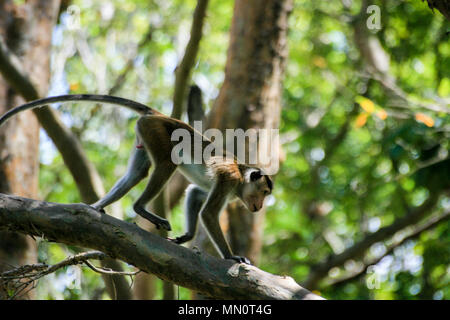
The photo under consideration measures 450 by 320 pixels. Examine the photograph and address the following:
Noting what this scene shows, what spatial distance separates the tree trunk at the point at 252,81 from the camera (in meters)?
8.20

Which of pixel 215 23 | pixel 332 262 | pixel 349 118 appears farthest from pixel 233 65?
pixel 215 23

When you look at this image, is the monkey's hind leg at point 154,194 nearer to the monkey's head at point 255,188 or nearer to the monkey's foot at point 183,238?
the monkey's foot at point 183,238

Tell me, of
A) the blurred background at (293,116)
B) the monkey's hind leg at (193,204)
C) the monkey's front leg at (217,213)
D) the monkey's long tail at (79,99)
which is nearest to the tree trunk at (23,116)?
the blurred background at (293,116)

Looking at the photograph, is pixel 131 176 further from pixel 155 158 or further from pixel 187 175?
pixel 187 175

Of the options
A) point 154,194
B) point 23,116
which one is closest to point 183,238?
point 154,194

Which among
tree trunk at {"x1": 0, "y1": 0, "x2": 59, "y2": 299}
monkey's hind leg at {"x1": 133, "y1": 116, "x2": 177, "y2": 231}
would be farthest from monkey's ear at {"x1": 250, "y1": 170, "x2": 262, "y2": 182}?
tree trunk at {"x1": 0, "y1": 0, "x2": 59, "y2": 299}

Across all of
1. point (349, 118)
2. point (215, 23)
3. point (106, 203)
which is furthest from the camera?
point (215, 23)

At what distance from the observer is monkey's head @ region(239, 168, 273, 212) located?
21.3 feet

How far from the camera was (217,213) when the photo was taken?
19.7 feet

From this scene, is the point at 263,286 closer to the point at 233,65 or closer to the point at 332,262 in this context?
the point at 233,65

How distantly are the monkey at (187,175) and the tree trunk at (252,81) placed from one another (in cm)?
158

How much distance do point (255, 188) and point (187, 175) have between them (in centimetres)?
82
